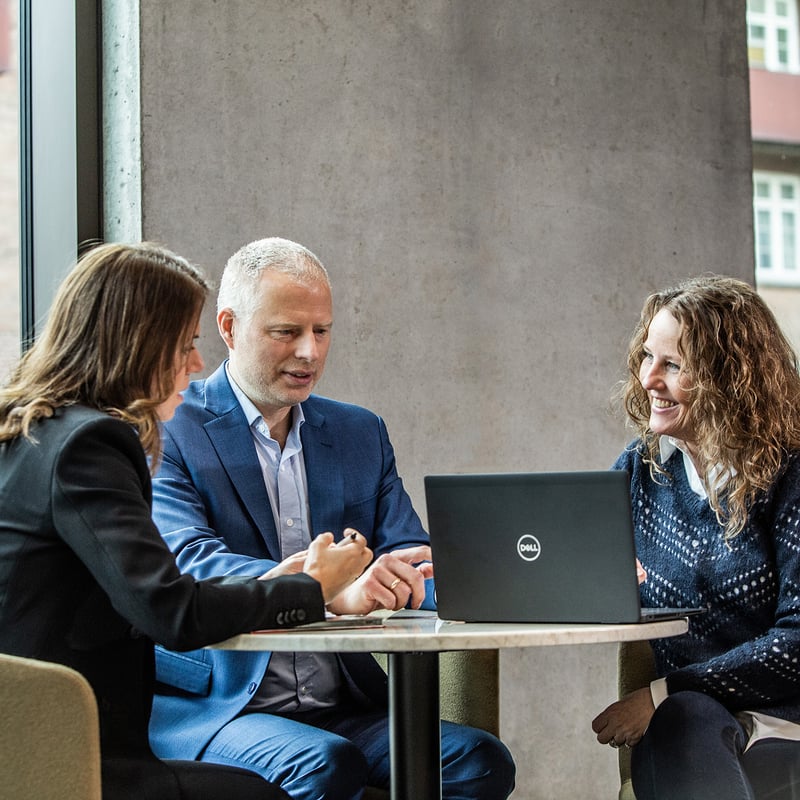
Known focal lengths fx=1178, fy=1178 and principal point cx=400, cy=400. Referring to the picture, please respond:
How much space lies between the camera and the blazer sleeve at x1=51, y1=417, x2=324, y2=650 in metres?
1.63

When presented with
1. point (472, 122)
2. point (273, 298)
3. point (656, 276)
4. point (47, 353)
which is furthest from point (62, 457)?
point (656, 276)

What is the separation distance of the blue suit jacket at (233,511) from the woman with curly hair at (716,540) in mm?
553

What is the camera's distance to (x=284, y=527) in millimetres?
2525

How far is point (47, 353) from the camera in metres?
A: 1.83

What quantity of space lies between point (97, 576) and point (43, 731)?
0.88 feet

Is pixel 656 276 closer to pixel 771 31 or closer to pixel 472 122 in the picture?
pixel 472 122

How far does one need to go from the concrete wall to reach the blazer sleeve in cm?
156

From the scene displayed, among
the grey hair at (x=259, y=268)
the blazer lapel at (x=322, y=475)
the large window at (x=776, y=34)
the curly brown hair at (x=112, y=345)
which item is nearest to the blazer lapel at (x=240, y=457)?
the blazer lapel at (x=322, y=475)

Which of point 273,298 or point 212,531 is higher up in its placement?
point 273,298

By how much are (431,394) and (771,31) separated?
103 inches

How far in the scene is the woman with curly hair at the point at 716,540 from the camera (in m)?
2.09

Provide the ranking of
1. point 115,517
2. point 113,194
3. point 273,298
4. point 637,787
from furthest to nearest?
1. point 113,194
2. point 273,298
3. point 637,787
4. point 115,517

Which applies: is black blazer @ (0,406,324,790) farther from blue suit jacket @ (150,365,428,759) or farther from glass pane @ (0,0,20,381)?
glass pane @ (0,0,20,381)

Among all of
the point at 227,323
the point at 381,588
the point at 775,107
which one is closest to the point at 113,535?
the point at 381,588
